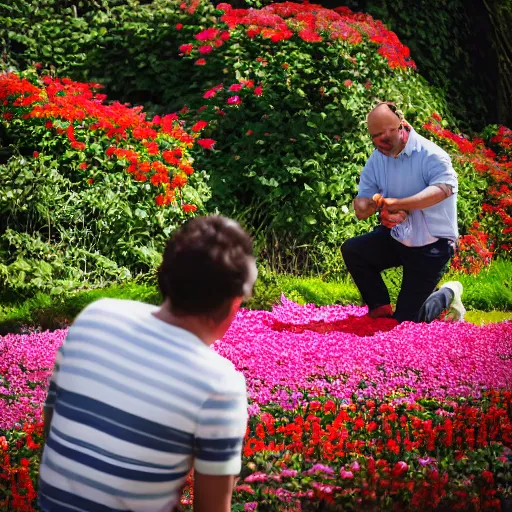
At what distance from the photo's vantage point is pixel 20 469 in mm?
3182

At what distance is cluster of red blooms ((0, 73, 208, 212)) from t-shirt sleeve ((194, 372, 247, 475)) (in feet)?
20.2

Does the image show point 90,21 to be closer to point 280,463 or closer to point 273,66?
point 273,66

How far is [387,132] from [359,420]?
2904 mm

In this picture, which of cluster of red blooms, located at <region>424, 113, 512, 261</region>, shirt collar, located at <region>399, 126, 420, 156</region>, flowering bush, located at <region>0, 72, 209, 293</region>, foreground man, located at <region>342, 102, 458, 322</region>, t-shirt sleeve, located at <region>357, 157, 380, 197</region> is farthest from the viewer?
cluster of red blooms, located at <region>424, 113, 512, 261</region>

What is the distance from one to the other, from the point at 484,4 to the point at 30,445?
10.8 metres

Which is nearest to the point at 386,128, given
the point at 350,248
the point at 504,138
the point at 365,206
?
the point at 365,206

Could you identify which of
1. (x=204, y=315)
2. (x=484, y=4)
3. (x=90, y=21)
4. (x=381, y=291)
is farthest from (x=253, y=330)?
(x=484, y=4)

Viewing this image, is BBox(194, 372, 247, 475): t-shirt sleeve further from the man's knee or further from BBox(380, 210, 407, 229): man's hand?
the man's knee

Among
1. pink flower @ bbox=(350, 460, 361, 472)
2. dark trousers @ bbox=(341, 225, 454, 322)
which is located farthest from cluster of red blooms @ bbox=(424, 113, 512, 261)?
pink flower @ bbox=(350, 460, 361, 472)

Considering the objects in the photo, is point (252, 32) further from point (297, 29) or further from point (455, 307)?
point (455, 307)

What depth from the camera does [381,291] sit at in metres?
6.34

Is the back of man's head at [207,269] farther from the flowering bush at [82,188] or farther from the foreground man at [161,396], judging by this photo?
the flowering bush at [82,188]

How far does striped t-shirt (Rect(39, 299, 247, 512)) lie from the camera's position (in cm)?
177

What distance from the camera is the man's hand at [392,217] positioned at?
5847mm
